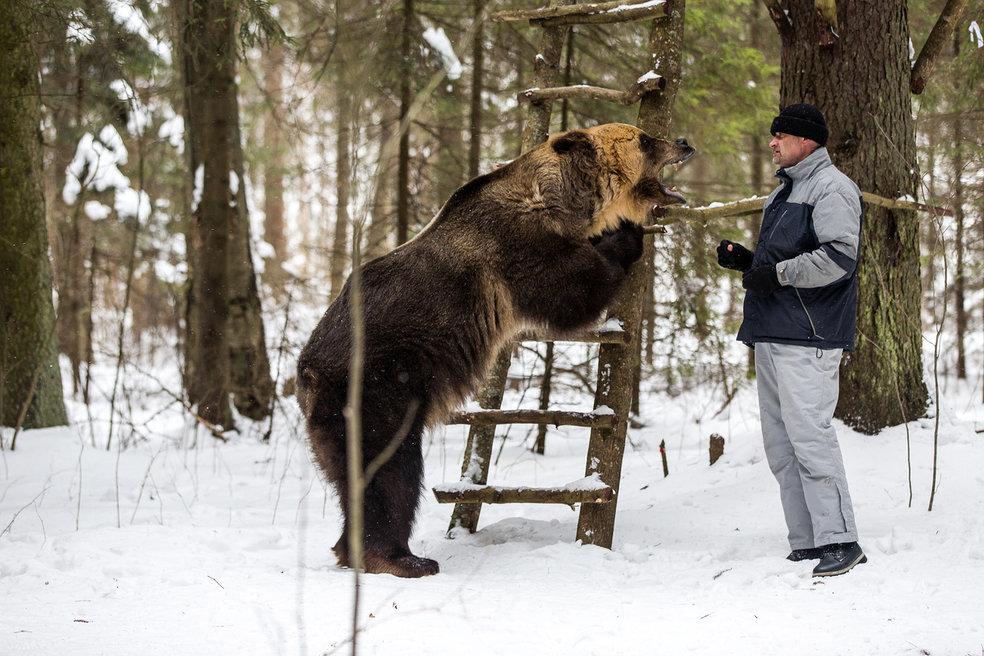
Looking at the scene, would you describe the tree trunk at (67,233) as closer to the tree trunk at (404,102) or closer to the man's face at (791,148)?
the tree trunk at (404,102)

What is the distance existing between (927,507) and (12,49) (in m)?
8.36

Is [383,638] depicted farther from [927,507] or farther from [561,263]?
[927,507]

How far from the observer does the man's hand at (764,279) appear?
444 centimetres

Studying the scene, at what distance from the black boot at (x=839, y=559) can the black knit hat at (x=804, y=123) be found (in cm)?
215

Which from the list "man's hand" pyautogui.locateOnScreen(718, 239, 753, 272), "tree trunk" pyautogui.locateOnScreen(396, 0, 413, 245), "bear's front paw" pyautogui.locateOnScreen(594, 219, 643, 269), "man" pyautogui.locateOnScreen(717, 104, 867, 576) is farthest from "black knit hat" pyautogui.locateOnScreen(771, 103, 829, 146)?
"tree trunk" pyautogui.locateOnScreen(396, 0, 413, 245)

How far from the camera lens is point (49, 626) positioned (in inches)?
141

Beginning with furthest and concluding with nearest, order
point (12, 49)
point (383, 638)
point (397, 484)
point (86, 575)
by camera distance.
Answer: point (12, 49)
point (397, 484)
point (86, 575)
point (383, 638)

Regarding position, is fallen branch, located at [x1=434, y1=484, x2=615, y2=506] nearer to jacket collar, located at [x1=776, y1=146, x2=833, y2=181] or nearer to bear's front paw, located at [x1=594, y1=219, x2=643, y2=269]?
bear's front paw, located at [x1=594, y1=219, x2=643, y2=269]

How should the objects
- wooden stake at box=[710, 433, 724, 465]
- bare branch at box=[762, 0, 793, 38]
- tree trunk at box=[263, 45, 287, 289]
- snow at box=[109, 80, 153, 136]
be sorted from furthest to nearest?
tree trunk at box=[263, 45, 287, 289]
snow at box=[109, 80, 153, 136]
wooden stake at box=[710, 433, 724, 465]
bare branch at box=[762, 0, 793, 38]

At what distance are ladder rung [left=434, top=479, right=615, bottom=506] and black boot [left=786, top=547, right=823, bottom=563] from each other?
3.53 ft

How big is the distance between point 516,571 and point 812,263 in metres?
2.29

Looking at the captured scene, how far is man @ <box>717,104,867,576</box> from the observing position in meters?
4.34

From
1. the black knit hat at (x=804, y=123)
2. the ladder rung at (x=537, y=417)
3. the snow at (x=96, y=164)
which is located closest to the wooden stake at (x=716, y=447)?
the ladder rung at (x=537, y=417)

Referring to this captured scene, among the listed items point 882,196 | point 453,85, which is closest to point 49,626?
point 882,196
